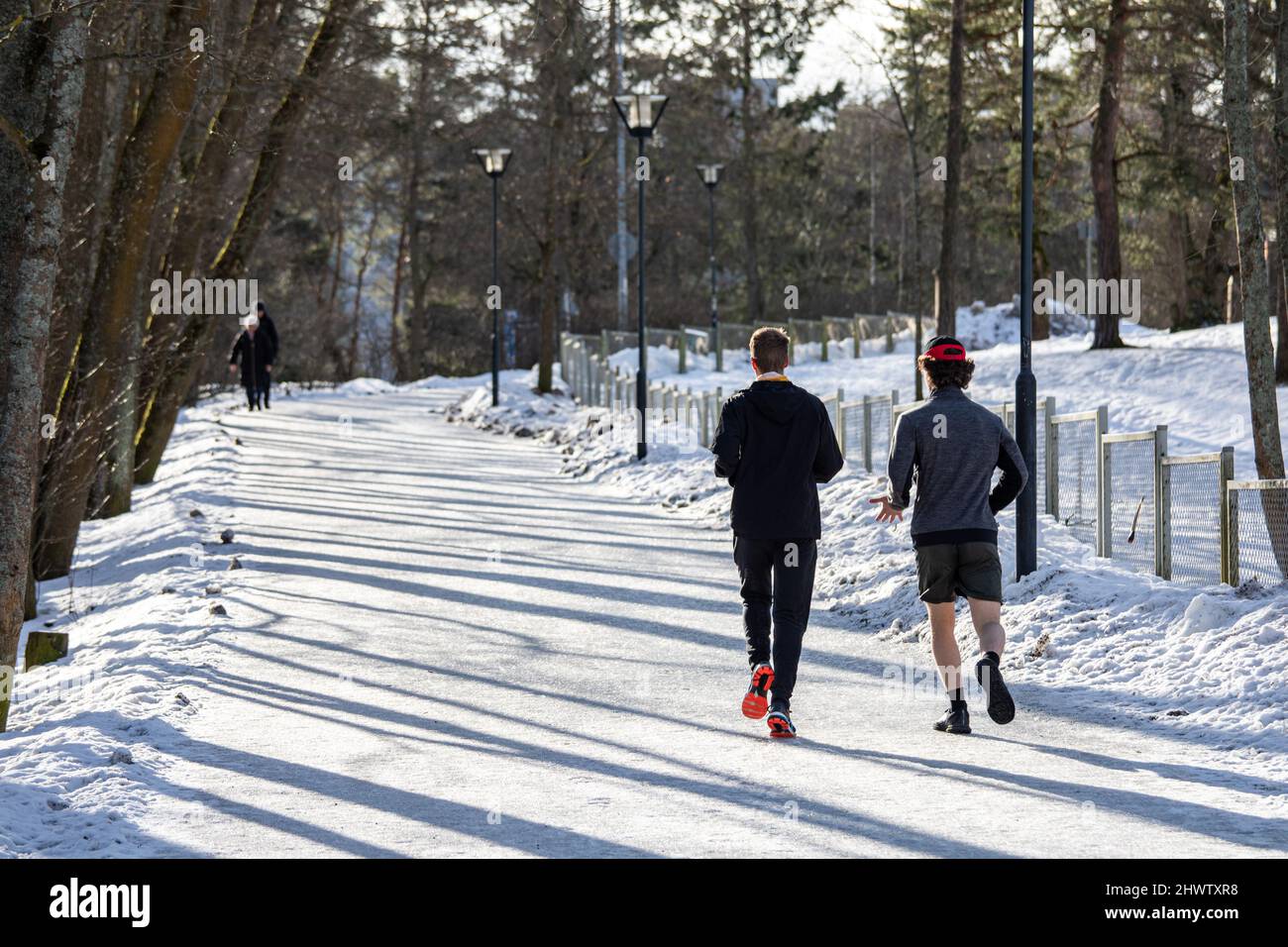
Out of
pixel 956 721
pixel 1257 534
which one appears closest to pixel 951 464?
pixel 956 721

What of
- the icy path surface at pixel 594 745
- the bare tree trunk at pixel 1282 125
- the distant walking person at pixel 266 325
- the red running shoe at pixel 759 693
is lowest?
the icy path surface at pixel 594 745

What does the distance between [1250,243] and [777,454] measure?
7.40 metres

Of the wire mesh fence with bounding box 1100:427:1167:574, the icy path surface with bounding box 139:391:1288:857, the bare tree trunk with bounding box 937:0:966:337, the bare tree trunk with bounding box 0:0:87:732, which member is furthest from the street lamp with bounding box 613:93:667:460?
the bare tree trunk with bounding box 0:0:87:732

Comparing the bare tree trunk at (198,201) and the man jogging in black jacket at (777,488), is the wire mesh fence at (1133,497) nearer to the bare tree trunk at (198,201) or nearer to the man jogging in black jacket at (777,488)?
the man jogging in black jacket at (777,488)

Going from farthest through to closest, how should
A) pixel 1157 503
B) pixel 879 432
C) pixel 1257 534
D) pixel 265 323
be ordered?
pixel 265 323
pixel 879 432
pixel 1157 503
pixel 1257 534

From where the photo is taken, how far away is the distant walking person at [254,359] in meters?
34.7

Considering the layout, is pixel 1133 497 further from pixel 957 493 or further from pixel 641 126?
pixel 641 126

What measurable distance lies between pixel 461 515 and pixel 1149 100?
20670mm

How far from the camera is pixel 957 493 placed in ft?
27.5

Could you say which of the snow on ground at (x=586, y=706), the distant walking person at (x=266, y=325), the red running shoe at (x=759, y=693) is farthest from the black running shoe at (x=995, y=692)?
the distant walking person at (x=266, y=325)

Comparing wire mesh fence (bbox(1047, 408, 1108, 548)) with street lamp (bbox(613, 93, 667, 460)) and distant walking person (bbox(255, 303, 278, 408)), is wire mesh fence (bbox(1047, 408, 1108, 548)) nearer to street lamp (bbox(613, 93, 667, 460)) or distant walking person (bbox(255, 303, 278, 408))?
street lamp (bbox(613, 93, 667, 460))

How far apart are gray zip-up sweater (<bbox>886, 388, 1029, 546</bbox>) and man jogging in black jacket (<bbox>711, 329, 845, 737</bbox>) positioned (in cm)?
34

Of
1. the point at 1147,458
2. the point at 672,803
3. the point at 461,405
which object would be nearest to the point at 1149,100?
the point at 461,405

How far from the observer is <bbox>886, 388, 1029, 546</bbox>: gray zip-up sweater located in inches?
328
